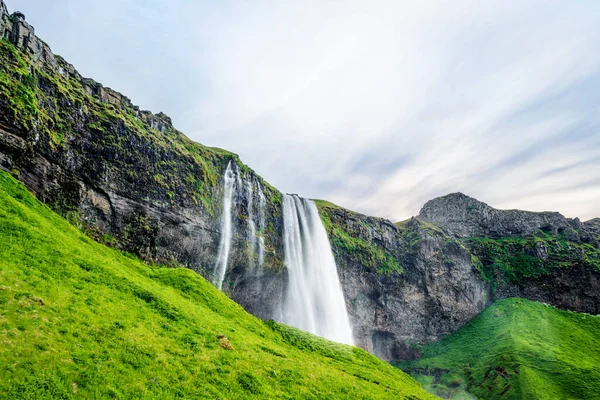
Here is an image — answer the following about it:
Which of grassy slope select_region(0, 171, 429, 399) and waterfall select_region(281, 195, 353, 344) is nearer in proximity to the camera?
grassy slope select_region(0, 171, 429, 399)

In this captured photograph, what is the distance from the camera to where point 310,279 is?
2371 inches

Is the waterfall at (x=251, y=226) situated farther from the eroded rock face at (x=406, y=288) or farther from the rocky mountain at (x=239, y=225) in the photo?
the eroded rock face at (x=406, y=288)

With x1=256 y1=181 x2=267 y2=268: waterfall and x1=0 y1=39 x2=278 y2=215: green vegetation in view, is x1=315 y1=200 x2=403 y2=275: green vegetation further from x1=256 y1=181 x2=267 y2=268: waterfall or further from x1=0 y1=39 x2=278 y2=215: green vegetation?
x1=0 y1=39 x2=278 y2=215: green vegetation

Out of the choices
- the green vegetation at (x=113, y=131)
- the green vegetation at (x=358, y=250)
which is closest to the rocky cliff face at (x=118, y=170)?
the green vegetation at (x=113, y=131)

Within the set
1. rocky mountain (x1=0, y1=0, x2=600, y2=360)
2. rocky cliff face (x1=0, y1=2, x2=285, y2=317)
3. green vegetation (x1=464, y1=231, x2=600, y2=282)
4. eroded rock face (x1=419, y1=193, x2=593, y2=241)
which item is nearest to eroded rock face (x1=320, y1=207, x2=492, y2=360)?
rocky mountain (x1=0, y1=0, x2=600, y2=360)

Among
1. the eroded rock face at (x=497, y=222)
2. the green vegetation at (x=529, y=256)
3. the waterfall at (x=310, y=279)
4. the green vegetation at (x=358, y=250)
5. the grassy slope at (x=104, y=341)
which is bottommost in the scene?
the grassy slope at (x=104, y=341)

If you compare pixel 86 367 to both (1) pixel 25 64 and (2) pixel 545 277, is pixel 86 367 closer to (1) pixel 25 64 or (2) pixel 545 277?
(1) pixel 25 64

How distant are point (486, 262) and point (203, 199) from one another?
89.5m

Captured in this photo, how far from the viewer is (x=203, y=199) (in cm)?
4656

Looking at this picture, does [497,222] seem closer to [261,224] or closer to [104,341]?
[261,224]

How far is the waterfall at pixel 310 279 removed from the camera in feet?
186

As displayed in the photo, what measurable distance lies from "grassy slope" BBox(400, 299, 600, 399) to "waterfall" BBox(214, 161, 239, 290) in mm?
48091

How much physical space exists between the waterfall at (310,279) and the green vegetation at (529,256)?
55.3m

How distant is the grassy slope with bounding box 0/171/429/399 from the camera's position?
10.2 meters
